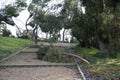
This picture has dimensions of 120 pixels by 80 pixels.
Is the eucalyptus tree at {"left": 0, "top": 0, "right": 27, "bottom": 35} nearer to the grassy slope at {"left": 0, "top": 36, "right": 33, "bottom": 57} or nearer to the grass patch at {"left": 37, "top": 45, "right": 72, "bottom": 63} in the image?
the grassy slope at {"left": 0, "top": 36, "right": 33, "bottom": 57}

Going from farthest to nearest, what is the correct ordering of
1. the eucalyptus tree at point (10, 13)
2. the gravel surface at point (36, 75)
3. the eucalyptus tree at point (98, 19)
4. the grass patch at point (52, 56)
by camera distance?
the eucalyptus tree at point (10, 13)
the eucalyptus tree at point (98, 19)
the grass patch at point (52, 56)
the gravel surface at point (36, 75)

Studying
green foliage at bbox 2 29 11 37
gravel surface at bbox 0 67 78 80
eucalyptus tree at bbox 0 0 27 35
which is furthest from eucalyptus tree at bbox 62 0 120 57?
eucalyptus tree at bbox 0 0 27 35

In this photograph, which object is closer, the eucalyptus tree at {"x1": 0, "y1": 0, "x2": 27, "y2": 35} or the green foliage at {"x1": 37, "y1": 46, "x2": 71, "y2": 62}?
the green foliage at {"x1": 37, "y1": 46, "x2": 71, "y2": 62}

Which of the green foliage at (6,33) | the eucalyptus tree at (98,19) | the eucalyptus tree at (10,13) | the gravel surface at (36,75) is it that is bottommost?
the gravel surface at (36,75)

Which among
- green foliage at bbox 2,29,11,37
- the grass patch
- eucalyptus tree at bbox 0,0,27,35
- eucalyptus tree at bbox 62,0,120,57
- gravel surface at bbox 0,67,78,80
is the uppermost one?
eucalyptus tree at bbox 0,0,27,35

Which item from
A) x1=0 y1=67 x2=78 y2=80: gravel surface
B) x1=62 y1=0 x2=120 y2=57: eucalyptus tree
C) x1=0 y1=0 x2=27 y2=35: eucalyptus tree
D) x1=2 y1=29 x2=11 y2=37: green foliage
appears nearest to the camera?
x1=0 y1=67 x2=78 y2=80: gravel surface

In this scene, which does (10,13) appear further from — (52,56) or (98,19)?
(52,56)

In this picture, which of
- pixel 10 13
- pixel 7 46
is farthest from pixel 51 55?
pixel 10 13

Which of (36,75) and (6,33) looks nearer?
(36,75)

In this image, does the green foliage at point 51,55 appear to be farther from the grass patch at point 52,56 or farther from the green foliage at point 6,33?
the green foliage at point 6,33

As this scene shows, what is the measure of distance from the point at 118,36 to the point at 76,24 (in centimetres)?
352

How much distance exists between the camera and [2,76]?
10.2 meters

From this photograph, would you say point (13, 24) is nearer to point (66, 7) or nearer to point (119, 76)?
point (66, 7)

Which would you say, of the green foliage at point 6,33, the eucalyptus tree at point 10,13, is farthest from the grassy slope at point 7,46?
the eucalyptus tree at point 10,13
